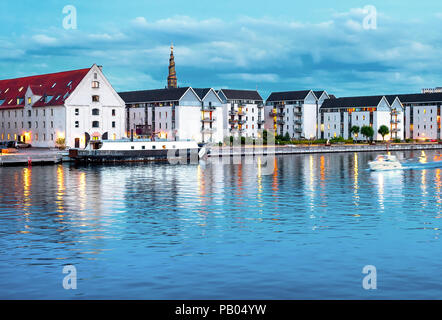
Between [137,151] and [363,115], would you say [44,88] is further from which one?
[363,115]

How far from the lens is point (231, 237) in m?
29.6

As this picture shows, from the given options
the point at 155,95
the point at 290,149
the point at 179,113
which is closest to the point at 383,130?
the point at 290,149

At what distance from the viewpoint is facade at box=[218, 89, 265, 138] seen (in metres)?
184

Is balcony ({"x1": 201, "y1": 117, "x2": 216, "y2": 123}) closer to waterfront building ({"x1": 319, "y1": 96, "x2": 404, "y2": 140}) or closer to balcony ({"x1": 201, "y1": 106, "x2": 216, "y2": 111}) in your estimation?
balcony ({"x1": 201, "y1": 106, "x2": 216, "y2": 111})

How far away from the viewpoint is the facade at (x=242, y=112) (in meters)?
184

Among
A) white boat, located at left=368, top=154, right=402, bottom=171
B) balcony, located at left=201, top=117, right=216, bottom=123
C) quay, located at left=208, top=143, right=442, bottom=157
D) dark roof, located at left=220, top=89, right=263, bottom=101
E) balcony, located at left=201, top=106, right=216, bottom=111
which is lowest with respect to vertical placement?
white boat, located at left=368, top=154, right=402, bottom=171

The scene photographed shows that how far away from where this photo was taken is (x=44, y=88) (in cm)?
12594

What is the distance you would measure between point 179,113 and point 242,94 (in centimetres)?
4173

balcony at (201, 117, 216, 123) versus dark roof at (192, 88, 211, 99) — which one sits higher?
dark roof at (192, 88, 211, 99)

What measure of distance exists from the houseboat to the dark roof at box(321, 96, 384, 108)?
317 feet

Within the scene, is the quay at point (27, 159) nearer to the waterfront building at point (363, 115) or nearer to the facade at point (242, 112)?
the facade at point (242, 112)

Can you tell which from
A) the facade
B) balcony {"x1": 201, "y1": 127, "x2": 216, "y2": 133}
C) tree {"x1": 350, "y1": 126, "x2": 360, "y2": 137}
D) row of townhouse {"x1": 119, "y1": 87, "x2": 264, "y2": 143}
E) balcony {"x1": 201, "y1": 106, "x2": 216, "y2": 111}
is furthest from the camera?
tree {"x1": 350, "y1": 126, "x2": 360, "y2": 137}

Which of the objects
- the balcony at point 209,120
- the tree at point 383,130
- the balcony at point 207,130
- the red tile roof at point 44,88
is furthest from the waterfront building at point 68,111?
the tree at point 383,130

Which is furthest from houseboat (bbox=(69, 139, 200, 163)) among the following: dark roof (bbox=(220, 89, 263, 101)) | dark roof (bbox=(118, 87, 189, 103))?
dark roof (bbox=(220, 89, 263, 101))
